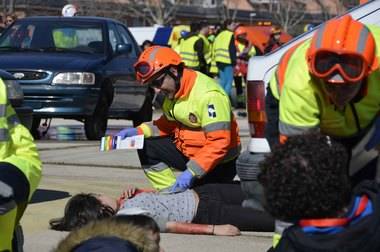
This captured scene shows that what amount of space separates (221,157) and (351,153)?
2443 mm

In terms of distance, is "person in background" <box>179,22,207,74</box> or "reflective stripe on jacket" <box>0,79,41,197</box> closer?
"reflective stripe on jacket" <box>0,79,41,197</box>

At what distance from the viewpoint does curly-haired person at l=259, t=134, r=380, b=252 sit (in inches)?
119

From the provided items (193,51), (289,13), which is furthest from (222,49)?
(289,13)

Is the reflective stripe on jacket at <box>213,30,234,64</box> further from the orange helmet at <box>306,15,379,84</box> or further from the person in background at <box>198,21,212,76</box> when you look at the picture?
the orange helmet at <box>306,15,379,84</box>

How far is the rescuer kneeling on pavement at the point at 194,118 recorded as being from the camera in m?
6.79

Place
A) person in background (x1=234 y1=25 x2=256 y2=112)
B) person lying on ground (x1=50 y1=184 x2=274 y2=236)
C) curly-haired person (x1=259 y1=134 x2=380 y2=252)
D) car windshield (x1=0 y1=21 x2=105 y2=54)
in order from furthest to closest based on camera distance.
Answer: person in background (x1=234 y1=25 x2=256 y2=112)
car windshield (x1=0 y1=21 x2=105 y2=54)
person lying on ground (x1=50 y1=184 x2=274 y2=236)
curly-haired person (x1=259 y1=134 x2=380 y2=252)

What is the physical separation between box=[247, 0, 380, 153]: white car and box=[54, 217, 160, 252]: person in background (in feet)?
8.08

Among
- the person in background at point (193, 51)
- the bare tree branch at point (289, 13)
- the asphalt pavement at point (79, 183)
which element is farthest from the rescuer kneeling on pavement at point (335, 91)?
the bare tree branch at point (289, 13)

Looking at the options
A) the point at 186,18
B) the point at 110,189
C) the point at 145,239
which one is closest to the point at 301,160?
the point at 145,239

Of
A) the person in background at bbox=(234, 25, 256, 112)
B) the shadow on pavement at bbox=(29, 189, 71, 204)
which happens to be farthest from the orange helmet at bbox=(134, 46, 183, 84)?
A: the person in background at bbox=(234, 25, 256, 112)

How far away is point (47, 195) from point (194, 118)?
1.93 m

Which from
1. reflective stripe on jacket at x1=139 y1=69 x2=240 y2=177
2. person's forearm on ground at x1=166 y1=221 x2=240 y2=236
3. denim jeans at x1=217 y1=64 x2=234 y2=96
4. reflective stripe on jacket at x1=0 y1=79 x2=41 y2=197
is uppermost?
reflective stripe on jacket at x1=0 y1=79 x2=41 y2=197

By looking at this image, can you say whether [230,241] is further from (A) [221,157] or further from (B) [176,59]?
(B) [176,59]

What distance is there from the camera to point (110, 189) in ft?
28.6
